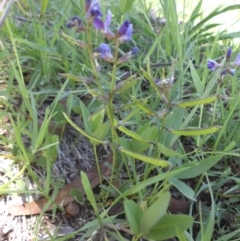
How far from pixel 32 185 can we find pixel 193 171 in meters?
0.37

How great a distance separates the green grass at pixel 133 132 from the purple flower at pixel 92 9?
23 millimetres

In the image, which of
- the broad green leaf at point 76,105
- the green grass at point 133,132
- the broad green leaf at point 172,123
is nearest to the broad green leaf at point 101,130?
the green grass at point 133,132

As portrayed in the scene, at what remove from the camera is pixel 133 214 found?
2.79 ft

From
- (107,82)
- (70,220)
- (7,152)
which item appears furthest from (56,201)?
(107,82)

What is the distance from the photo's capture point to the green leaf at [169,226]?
0.82 metres

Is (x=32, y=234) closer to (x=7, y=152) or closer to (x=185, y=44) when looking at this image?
(x=7, y=152)

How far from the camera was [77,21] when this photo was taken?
0.78 metres

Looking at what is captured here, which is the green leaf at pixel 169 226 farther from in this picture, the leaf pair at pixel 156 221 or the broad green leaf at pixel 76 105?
the broad green leaf at pixel 76 105

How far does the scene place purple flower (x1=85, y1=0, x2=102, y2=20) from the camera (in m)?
0.74

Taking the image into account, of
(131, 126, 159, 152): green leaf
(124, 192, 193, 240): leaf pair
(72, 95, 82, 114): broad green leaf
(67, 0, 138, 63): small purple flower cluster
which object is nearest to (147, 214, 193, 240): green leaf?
(124, 192, 193, 240): leaf pair

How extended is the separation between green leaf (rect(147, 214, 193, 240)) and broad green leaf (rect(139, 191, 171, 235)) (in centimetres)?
2

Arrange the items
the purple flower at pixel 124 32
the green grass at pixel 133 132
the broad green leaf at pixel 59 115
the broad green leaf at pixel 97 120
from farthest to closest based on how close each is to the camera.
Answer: the broad green leaf at pixel 59 115
the broad green leaf at pixel 97 120
the green grass at pixel 133 132
the purple flower at pixel 124 32

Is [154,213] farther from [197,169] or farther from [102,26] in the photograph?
[102,26]

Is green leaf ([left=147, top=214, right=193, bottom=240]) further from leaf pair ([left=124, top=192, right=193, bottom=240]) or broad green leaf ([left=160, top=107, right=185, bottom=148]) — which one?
broad green leaf ([left=160, top=107, right=185, bottom=148])
